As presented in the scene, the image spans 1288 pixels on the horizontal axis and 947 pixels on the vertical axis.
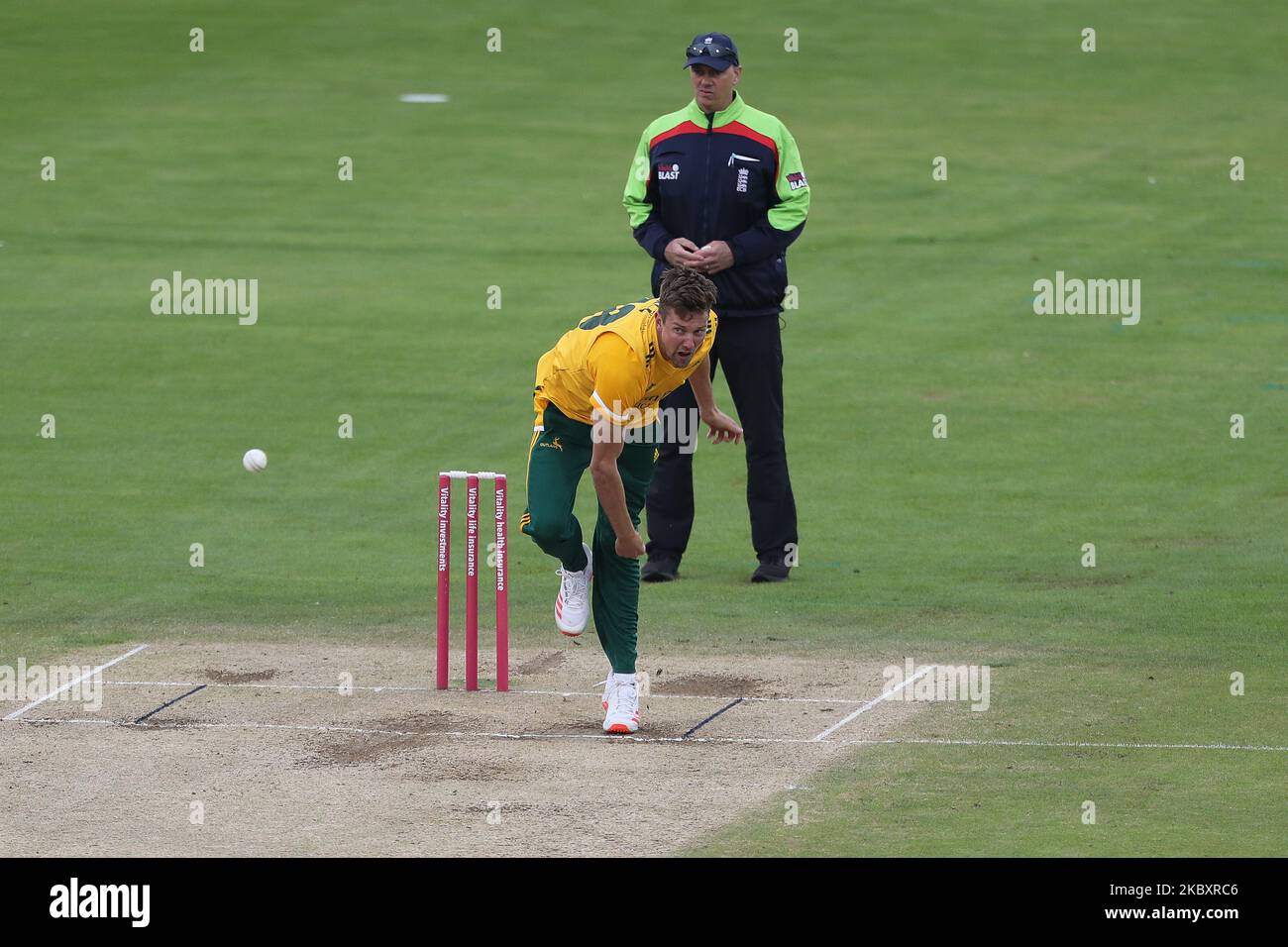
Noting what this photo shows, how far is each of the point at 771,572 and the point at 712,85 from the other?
2941 mm

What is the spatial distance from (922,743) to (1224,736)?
4.43 ft

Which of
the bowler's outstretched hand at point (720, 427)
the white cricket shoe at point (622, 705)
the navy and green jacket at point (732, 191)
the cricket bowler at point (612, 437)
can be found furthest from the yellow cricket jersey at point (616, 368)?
the navy and green jacket at point (732, 191)

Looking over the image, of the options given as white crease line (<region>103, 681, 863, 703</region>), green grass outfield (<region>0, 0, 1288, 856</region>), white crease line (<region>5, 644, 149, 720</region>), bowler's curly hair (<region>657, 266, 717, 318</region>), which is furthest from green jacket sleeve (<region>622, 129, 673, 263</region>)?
white crease line (<region>5, 644, 149, 720</region>)

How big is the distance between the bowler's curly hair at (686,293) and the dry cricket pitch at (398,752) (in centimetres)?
196

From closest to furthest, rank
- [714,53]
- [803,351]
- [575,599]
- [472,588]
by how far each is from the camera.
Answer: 1. [575,599]
2. [472,588]
3. [714,53]
4. [803,351]

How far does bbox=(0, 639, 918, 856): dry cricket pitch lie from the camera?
775 cm

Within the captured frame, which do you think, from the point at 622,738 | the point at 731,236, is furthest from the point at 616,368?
the point at 731,236

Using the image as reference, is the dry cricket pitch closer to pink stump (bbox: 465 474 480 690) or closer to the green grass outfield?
pink stump (bbox: 465 474 480 690)

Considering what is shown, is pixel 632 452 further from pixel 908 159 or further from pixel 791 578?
pixel 908 159

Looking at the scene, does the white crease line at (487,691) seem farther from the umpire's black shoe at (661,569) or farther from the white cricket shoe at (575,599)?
the umpire's black shoe at (661,569)

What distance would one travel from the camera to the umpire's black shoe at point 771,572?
40.1ft

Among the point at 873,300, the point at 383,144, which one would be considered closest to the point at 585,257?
the point at 873,300

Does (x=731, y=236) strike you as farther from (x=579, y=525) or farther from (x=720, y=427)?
(x=579, y=525)

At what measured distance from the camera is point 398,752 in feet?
29.1
